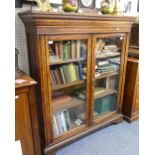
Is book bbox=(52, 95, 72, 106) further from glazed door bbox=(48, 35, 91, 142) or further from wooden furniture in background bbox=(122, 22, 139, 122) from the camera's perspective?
wooden furniture in background bbox=(122, 22, 139, 122)

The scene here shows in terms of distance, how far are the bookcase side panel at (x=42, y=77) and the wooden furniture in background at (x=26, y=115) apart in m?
0.14

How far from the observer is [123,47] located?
6.49 ft

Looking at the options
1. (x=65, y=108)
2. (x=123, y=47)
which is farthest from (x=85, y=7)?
(x=65, y=108)

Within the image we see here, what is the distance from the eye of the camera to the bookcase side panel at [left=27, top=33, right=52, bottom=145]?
1.39 m

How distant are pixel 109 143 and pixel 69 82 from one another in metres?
0.86

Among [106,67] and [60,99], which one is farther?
[106,67]

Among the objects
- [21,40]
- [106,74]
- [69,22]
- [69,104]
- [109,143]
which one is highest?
[69,22]

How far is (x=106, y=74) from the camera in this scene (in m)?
2.00

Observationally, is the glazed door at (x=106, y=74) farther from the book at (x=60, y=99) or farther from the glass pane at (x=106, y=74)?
the book at (x=60, y=99)

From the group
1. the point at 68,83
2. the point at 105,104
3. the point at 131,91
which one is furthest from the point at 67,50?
the point at 131,91

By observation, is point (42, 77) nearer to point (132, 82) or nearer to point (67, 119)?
point (67, 119)

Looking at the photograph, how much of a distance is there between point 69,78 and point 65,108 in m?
0.34

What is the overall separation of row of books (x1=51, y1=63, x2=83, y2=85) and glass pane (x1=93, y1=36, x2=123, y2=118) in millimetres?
240
